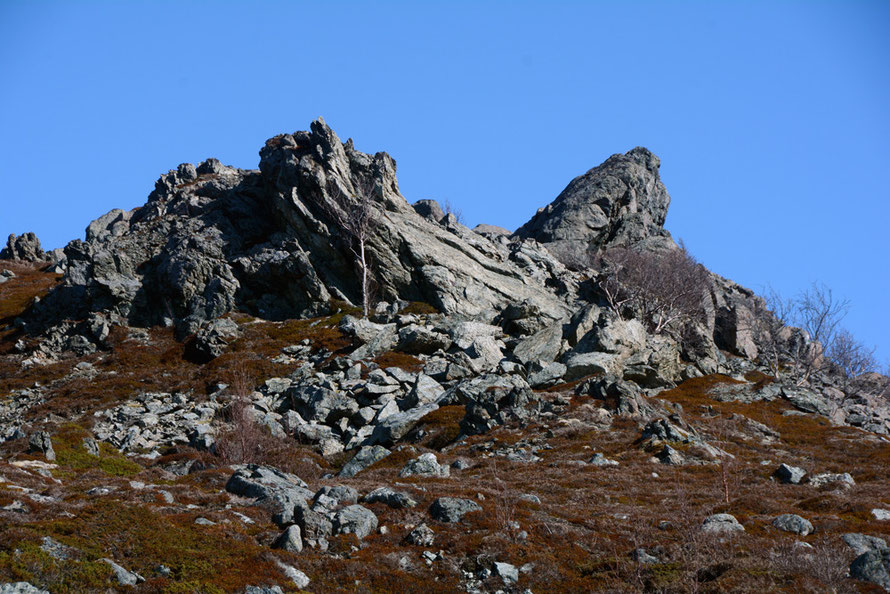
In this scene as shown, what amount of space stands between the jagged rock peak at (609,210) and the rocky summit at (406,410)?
2.08ft

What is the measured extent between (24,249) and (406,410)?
375 feet

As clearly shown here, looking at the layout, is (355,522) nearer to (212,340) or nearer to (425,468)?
(425,468)

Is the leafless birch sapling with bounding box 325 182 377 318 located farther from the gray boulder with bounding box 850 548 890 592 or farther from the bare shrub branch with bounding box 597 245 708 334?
the gray boulder with bounding box 850 548 890 592

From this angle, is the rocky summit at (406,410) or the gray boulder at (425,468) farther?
the gray boulder at (425,468)

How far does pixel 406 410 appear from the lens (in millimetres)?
42844

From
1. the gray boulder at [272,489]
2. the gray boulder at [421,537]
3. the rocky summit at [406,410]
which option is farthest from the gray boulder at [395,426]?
the gray boulder at [421,537]

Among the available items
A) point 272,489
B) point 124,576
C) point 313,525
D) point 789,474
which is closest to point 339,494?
point 272,489

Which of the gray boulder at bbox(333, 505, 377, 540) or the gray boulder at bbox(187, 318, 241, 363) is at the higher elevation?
the gray boulder at bbox(187, 318, 241, 363)

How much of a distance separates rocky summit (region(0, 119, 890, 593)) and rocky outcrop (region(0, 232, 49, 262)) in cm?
1945

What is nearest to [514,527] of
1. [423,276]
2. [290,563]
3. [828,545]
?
[290,563]

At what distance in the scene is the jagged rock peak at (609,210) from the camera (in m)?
98.2

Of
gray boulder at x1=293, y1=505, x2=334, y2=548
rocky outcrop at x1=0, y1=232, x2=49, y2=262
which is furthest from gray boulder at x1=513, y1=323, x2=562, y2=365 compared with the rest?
rocky outcrop at x1=0, y1=232, x2=49, y2=262

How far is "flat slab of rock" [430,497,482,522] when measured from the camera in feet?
66.4

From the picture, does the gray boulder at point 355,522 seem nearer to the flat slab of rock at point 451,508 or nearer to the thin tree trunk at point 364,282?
the flat slab of rock at point 451,508
